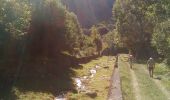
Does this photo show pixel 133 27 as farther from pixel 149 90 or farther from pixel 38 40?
pixel 149 90

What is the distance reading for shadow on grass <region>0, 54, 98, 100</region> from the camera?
136 ft

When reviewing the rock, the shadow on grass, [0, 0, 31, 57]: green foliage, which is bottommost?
the rock

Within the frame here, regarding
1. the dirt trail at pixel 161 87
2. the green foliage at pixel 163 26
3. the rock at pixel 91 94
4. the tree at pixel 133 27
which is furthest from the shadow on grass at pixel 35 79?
the tree at pixel 133 27

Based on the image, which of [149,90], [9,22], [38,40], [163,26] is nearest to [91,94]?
[149,90]

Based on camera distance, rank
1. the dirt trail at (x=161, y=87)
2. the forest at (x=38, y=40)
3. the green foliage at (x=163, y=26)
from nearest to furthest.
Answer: the dirt trail at (x=161, y=87), the forest at (x=38, y=40), the green foliage at (x=163, y=26)

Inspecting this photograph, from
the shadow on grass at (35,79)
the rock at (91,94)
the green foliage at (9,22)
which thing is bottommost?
the rock at (91,94)

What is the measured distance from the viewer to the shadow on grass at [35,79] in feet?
136

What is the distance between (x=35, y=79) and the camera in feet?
161

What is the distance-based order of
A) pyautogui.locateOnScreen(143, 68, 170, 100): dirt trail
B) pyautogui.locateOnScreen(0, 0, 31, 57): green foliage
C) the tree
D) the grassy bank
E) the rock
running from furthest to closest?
the tree, pyautogui.locateOnScreen(0, 0, 31, 57): green foliage, the rock, the grassy bank, pyautogui.locateOnScreen(143, 68, 170, 100): dirt trail

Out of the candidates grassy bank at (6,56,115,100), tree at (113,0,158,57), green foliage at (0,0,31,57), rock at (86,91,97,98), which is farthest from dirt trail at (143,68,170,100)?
tree at (113,0,158,57)

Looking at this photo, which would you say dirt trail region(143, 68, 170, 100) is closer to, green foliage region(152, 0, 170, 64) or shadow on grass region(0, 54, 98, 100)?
green foliage region(152, 0, 170, 64)

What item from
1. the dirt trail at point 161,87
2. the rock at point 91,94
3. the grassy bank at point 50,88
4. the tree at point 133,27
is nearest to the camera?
the dirt trail at point 161,87

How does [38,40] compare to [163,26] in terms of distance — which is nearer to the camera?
[163,26]

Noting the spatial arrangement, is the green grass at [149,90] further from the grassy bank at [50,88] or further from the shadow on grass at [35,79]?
the shadow on grass at [35,79]
